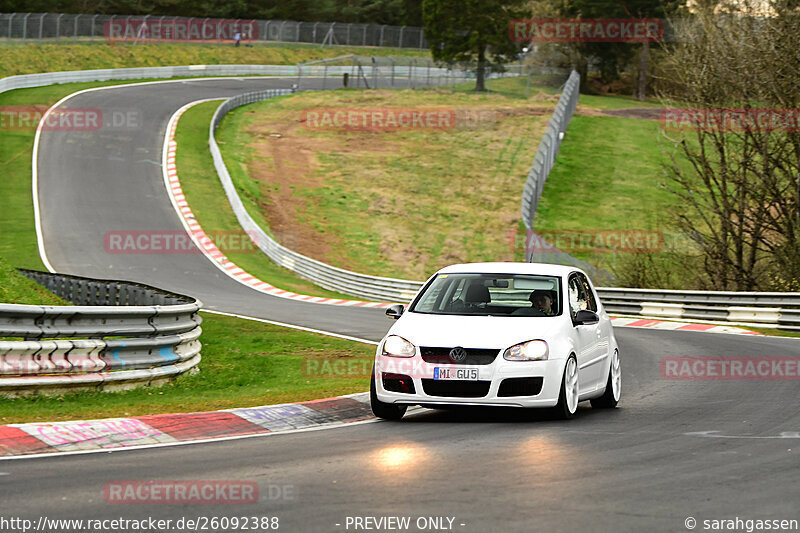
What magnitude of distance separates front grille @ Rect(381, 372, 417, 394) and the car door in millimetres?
1702

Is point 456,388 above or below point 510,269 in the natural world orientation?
below

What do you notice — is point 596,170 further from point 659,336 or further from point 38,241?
point 659,336

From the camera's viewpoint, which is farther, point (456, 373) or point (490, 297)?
point (490, 297)

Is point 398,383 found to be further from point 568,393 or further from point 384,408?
point 568,393

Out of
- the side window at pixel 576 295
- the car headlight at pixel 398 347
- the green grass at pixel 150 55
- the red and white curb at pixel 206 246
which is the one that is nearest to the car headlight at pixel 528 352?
the car headlight at pixel 398 347

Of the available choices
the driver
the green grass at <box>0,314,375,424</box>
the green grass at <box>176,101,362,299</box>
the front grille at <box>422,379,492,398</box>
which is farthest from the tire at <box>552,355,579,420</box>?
the green grass at <box>176,101,362,299</box>

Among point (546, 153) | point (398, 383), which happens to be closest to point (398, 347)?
point (398, 383)

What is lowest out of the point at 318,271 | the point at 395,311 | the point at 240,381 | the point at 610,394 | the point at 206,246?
the point at 318,271

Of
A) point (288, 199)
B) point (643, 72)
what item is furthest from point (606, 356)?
point (643, 72)

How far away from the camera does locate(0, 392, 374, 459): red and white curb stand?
857cm

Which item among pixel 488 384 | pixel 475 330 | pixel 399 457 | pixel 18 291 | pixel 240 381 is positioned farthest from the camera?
pixel 18 291

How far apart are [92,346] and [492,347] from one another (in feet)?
13.9

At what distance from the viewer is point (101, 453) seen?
8.38 metres

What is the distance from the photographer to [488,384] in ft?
31.9
